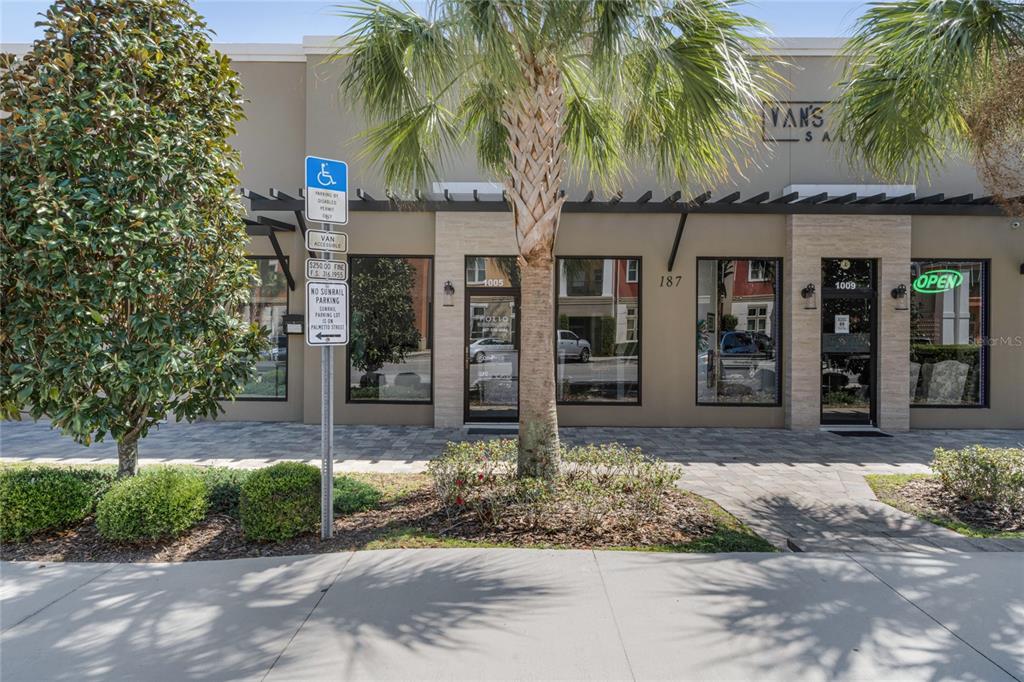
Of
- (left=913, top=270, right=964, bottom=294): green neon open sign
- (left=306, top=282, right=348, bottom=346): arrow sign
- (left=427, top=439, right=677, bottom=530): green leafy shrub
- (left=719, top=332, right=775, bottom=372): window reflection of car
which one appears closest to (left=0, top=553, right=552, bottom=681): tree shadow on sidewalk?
(left=427, top=439, right=677, bottom=530): green leafy shrub

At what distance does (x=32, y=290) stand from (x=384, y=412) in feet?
21.3

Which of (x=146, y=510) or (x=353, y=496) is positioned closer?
(x=146, y=510)

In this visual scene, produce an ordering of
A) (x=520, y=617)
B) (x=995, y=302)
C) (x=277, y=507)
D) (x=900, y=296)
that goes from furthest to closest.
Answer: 1. (x=995, y=302)
2. (x=900, y=296)
3. (x=277, y=507)
4. (x=520, y=617)

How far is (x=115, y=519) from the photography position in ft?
14.9

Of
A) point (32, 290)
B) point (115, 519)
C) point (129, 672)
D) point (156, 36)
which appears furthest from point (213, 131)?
point (129, 672)

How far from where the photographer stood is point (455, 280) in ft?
33.9

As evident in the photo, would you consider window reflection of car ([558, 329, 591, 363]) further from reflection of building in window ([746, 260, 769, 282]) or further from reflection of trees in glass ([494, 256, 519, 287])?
reflection of building in window ([746, 260, 769, 282])

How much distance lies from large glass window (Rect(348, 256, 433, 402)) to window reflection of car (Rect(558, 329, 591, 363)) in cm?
259

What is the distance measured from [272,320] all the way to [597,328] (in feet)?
21.7

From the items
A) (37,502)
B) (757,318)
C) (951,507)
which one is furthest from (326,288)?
(757,318)

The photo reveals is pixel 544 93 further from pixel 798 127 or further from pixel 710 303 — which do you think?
pixel 798 127

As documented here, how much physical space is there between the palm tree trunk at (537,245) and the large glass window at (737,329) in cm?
589

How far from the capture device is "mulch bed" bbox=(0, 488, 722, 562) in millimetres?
4566

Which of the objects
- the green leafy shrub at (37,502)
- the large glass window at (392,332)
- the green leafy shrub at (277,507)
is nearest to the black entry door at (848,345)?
the large glass window at (392,332)
